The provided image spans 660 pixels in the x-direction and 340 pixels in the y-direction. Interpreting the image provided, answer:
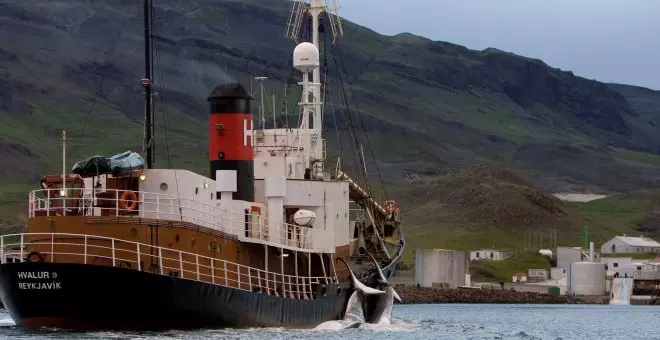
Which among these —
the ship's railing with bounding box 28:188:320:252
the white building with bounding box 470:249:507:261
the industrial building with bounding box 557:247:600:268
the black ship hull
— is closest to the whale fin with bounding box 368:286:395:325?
the ship's railing with bounding box 28:188:320:252

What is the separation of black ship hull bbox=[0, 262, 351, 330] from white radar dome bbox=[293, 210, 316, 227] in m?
7.28

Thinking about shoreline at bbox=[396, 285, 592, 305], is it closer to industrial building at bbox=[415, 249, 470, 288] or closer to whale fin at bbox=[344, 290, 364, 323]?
industrial building at bbox=[415, 249, 470, 288]

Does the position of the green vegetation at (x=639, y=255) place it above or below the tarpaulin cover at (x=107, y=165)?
below

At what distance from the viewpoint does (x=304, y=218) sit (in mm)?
52562

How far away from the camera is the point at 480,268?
585ft

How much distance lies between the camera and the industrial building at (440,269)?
508 feet

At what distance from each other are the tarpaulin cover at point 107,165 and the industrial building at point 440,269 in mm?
108831

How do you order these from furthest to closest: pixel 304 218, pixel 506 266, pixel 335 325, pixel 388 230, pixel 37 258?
1. pixel 506 266
2. pixel 388 230
3. pixel 335 325
4. pixel 304 218
5. pixel 37 258

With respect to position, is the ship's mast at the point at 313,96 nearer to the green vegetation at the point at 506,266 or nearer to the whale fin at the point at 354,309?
the whale fin at the point at 354,309

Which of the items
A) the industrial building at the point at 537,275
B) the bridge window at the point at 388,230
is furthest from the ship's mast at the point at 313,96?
the industrial building at the point at 537,275

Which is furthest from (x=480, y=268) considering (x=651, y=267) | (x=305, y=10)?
(x=305, y=10)

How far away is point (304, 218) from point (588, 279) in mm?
103563

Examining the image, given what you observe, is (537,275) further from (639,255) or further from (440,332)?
(440,332)

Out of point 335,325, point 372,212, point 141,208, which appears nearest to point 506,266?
point 372,212
